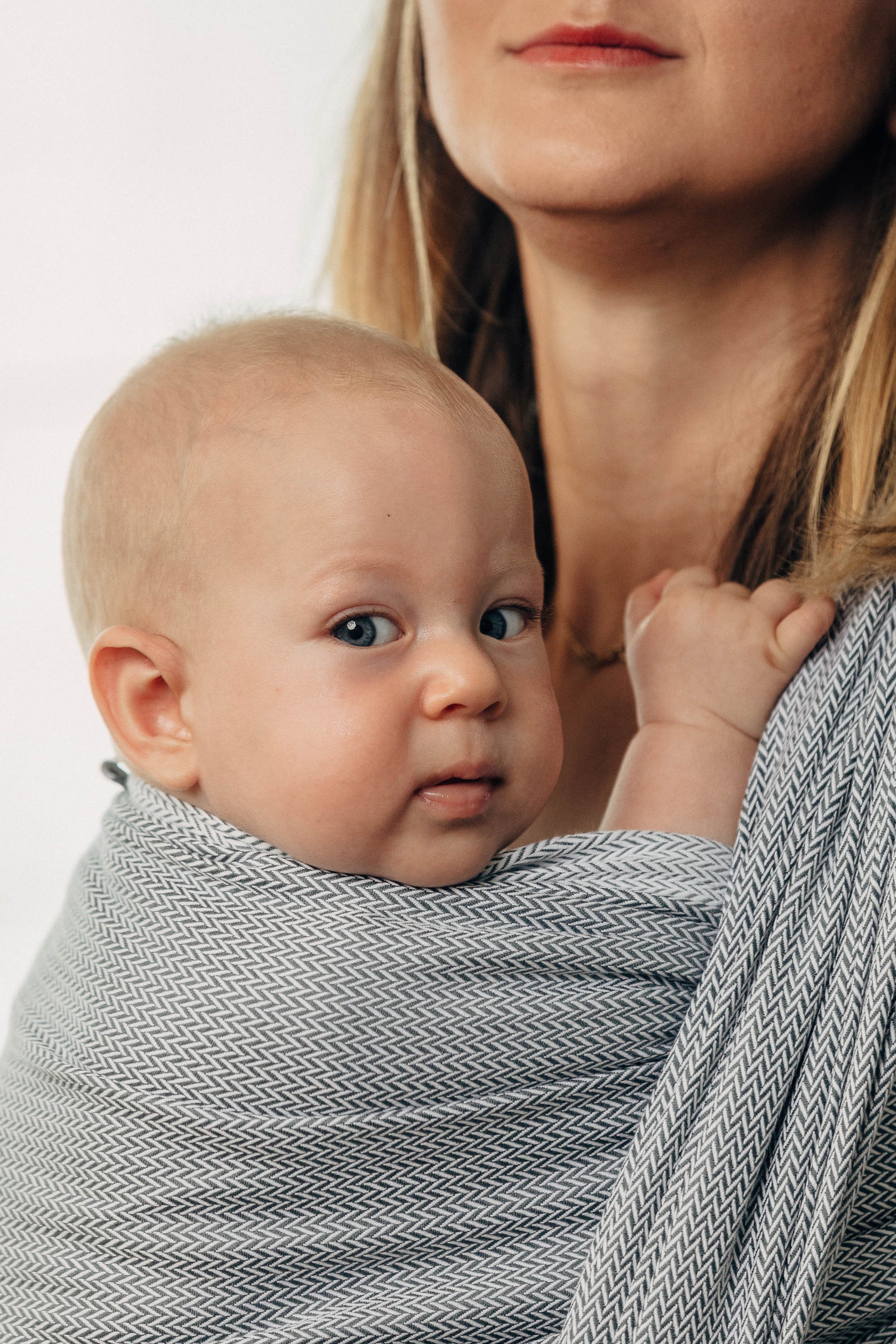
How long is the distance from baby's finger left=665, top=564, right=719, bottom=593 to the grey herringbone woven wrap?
0.76ft

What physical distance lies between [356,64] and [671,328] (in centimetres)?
70

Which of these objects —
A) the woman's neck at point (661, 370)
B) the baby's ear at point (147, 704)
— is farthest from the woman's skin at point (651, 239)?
the baby's ear at point (147, 704)

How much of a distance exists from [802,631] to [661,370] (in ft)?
1.24

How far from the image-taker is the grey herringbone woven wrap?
760 mm

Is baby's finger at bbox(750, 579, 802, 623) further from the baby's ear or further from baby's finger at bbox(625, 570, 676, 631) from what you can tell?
the baby's ear

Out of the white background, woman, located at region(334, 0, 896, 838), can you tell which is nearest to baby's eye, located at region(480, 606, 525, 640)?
woman, located at region(334, 0, 896, 838)

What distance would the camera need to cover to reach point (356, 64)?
5.44 ft

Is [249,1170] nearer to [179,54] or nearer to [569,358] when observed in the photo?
[569,358]

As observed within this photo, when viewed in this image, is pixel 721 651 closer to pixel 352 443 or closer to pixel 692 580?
pixel 692 580

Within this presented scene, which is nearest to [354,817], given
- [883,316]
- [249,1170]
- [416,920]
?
[416,920]

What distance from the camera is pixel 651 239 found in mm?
1117

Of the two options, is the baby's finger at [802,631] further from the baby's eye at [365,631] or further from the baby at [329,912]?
the baby's eye at [365,631]

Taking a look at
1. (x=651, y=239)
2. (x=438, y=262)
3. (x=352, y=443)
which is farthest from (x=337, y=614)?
(x=438, y=262)

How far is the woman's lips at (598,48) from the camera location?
1.03 m
